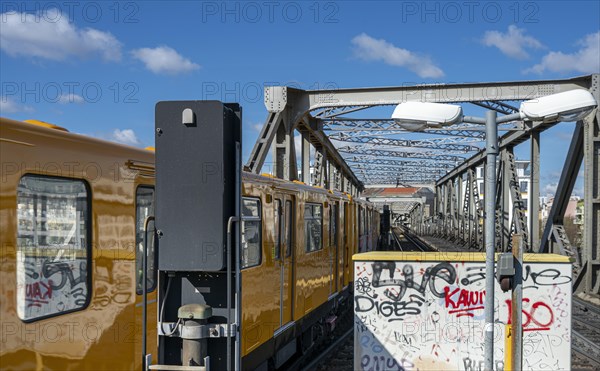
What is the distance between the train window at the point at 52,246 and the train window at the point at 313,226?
18.3ft

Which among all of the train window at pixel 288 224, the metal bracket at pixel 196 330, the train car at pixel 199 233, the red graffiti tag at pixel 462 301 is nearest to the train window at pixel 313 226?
the train window at pixel 288 224

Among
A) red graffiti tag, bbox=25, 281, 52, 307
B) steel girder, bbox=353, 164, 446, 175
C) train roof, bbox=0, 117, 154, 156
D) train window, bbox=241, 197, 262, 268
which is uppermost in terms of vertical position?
steel girder, bbox=353, 164, 446, 175

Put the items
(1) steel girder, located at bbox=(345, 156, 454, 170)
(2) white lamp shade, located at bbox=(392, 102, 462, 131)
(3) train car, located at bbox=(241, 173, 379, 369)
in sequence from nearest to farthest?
(2) white lamp shade, located at bbox=(392, 102, 462, 131)
(3) train car, located at bbox=(241, 173, 379, 369)
(1) steel girder, located at bbox=(345, 156, 454, 170)

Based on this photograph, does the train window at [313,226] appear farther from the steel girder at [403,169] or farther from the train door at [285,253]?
the steel girder at [403,169]

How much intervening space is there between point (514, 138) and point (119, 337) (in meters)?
21.8

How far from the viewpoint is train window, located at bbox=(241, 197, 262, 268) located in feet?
23.5

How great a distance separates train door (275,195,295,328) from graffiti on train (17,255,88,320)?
382 centimetres

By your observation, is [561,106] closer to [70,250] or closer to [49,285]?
[70,250]

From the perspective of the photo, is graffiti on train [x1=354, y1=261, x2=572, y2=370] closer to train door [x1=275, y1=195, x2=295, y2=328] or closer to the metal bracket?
train door [x1=275, y1=195, x2=295, y2=328]

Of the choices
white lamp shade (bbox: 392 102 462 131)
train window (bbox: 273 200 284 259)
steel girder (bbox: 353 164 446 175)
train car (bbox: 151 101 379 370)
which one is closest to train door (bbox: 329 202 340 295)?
train window (bbox: 273 200 284 259)

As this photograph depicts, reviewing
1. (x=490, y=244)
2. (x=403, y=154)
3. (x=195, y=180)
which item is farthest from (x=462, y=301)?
(x=403, y=154)

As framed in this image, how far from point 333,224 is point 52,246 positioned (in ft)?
28.8

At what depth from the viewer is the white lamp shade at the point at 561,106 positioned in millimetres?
5930

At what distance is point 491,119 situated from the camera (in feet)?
20.4
